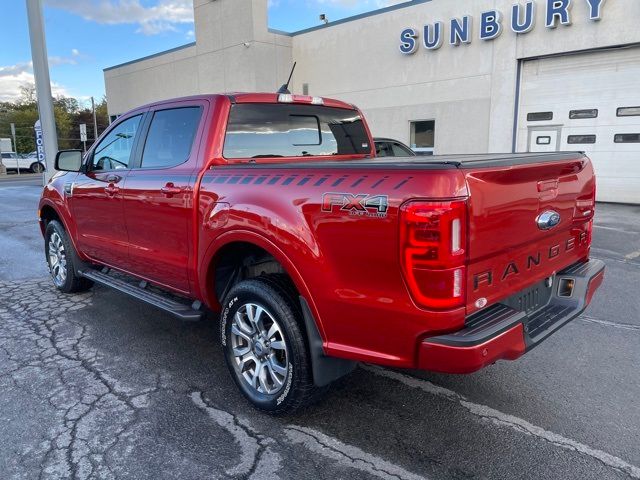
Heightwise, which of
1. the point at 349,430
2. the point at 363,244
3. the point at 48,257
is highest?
the point at 363,244

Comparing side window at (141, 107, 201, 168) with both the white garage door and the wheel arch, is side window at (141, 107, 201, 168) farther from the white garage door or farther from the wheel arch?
the white garage door

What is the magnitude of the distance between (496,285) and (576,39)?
12075 millimetres

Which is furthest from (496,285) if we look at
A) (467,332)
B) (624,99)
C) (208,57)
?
(208,57)

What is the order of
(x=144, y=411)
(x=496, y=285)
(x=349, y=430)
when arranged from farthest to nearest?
(x=144, y=411), (x=349, y=430), (x=496, y=285)

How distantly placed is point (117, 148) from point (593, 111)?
39.1ft

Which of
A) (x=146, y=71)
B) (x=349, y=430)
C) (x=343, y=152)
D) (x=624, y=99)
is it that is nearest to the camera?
(x=349, y=430)

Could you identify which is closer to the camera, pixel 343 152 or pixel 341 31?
pixel 343 152

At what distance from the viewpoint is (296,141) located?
13.4ft

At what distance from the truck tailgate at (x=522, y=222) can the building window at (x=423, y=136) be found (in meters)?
12.5

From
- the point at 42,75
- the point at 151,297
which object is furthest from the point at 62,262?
the point at 42,75

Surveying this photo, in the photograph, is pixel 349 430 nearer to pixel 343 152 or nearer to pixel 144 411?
pixel 144 411

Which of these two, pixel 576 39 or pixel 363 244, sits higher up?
pixel 576 39

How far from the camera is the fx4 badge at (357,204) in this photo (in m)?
2.36

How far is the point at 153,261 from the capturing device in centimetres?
401
